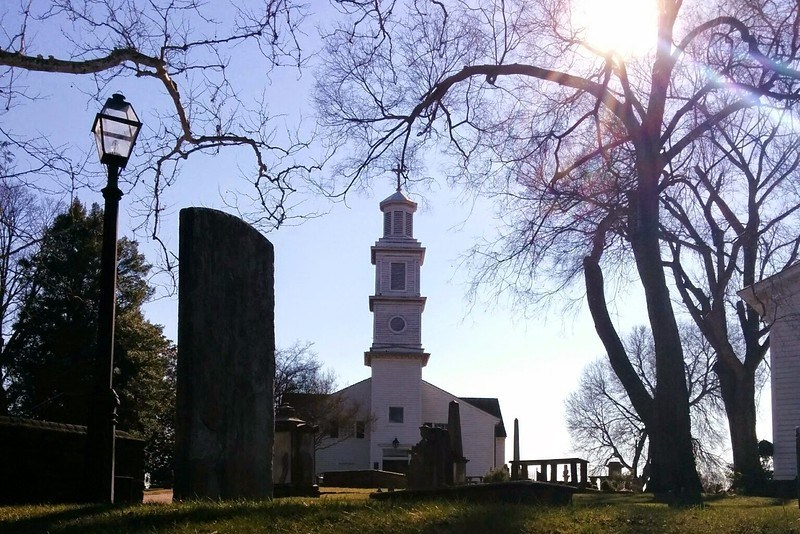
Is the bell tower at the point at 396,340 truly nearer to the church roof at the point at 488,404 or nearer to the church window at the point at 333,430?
the church window at the point at 333,430

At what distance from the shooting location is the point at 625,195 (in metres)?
18.6

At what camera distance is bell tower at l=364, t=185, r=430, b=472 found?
230ft

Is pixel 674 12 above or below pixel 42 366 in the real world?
above

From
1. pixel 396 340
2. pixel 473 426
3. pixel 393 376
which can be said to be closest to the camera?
pixel 396 340

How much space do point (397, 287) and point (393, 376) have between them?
6.80 metres

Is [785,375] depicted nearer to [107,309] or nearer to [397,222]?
[107,309]

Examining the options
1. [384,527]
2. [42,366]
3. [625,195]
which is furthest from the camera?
[42,366]

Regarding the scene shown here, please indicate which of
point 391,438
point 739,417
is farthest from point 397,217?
point 739,417

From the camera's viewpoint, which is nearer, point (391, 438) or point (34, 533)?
point (34, 533)

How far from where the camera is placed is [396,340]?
71250 mm

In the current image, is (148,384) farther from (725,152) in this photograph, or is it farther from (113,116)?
(113,116)

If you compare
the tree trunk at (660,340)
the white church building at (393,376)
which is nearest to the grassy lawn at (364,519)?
the tree trunk at (660,340)

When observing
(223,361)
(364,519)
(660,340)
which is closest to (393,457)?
(660,340)

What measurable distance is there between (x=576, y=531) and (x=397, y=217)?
63607 mm
